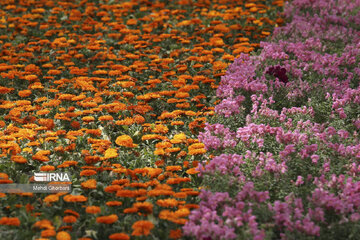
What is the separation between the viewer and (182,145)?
6398mm

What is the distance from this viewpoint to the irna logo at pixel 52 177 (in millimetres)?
5370

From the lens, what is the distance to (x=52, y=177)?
5.48m

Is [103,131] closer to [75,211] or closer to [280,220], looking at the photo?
[75,211]

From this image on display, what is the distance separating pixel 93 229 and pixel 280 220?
5.45 ft

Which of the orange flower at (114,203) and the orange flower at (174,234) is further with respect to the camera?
the orange flower at (114,203)

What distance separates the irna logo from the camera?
5.37 metres

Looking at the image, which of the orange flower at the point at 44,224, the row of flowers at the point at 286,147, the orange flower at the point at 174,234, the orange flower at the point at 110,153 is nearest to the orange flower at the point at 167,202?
the row of flowers at the point at 286,147

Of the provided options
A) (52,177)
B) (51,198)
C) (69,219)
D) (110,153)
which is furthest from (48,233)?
(110,153)

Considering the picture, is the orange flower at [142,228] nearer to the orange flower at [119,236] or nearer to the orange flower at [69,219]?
the orange flower at [119,236]

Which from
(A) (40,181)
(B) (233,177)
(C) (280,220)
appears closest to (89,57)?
(A) (40,181)

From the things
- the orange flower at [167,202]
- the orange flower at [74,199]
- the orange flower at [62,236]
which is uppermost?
the orange flower at [74,199]

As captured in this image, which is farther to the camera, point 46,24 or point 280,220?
point 46,24

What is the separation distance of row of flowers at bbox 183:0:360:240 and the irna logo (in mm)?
1428

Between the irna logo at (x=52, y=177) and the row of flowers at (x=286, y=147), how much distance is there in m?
1.43
